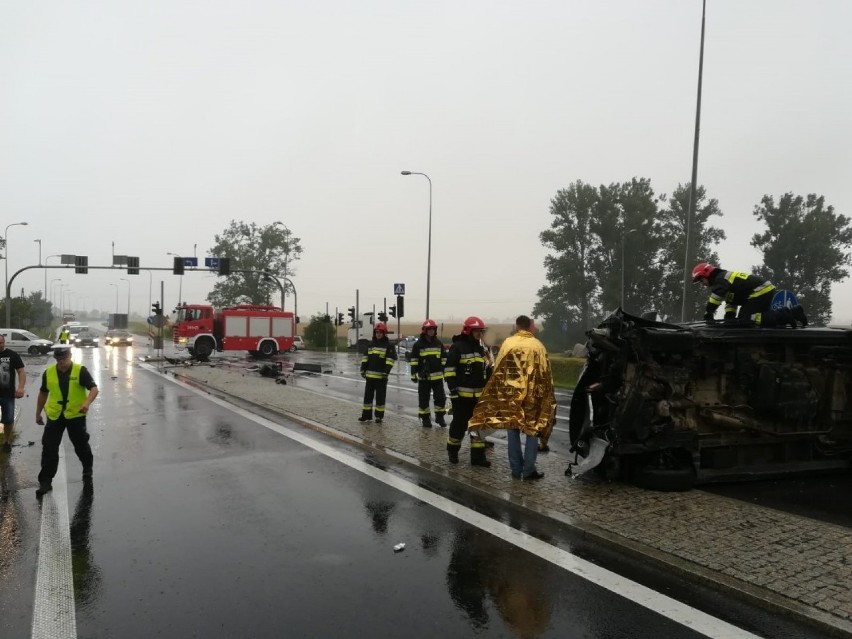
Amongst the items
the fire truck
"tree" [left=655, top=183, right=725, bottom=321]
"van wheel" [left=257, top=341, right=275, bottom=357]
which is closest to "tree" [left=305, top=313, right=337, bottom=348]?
the fire truck

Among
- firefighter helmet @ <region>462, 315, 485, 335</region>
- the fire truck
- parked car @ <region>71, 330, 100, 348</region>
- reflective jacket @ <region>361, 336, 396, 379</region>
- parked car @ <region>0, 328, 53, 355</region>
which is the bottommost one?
parked car @ <region>71, 330, 100, 348</region>

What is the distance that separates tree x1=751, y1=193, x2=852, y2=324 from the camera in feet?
166

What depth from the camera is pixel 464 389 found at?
22.2ft

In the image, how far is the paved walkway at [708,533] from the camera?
3598 millimetres

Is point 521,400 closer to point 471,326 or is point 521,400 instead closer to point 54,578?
point 471,326

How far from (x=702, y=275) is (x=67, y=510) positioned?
7359mm

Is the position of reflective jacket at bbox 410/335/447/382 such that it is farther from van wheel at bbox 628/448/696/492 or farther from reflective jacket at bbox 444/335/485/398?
van wheel at bbox 628/448/696/492

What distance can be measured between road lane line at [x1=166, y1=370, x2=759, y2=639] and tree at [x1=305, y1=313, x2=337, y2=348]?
36961 millimetres

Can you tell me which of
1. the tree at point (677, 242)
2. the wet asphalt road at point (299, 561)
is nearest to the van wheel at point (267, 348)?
the wet asphalt road at point (299, 561)

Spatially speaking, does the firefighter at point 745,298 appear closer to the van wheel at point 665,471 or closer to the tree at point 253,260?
the van wheel at point 665,471

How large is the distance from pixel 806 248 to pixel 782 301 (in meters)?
53.6

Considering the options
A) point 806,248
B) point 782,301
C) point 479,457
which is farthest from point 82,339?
point 806,248

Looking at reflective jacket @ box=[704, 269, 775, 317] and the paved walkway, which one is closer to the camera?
the paved walkway

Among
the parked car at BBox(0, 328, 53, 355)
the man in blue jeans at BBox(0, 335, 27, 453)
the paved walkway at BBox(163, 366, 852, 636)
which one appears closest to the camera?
the paved walkway at BBox(163, 366, 852, 636)
